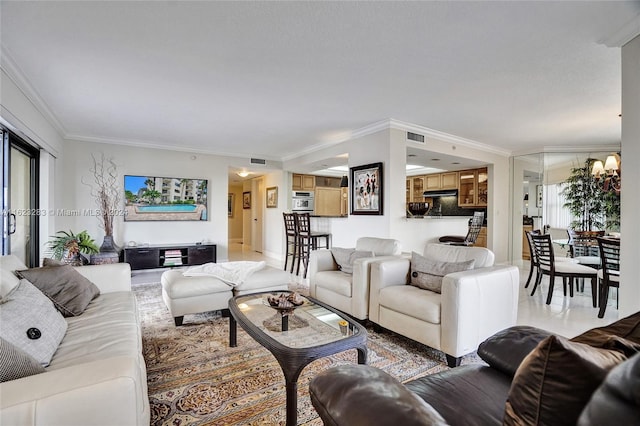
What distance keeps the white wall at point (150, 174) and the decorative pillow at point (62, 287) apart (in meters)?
3.44

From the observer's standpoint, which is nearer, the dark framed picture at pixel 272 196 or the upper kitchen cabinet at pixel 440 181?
the dark framed picture at pixel 272 196

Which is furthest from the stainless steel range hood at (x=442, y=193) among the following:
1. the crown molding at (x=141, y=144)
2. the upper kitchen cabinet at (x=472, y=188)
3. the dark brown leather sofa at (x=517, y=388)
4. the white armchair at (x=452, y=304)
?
the dark brown leather sofa at (x=517, y=388)

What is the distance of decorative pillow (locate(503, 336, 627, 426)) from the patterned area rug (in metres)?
1.31

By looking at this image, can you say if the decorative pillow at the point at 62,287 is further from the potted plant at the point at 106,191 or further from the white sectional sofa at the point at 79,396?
the potted plant at the point at 106,191

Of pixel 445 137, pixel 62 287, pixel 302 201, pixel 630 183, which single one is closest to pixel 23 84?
pixel 62 287

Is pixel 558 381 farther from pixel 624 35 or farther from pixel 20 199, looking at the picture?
pixel 20 199

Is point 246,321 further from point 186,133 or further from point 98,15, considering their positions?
point 186,133

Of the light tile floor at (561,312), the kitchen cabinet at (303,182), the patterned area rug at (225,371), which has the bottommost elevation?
the light tile floor at (561,312)

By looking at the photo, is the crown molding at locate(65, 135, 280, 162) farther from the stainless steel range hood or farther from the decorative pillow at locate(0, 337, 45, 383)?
the stainless steel range hood

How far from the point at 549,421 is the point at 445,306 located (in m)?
1.68

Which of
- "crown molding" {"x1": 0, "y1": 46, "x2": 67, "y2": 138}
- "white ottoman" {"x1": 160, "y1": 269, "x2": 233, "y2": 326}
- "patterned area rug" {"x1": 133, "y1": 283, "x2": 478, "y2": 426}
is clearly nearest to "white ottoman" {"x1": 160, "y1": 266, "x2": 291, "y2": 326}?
"white ottoman" {"x1": 160, "y1": 269, "x2": 233, "y2": 326}

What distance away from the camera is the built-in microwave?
8094mm

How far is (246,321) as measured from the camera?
6.82ft

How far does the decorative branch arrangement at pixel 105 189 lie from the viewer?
523 centimetres
